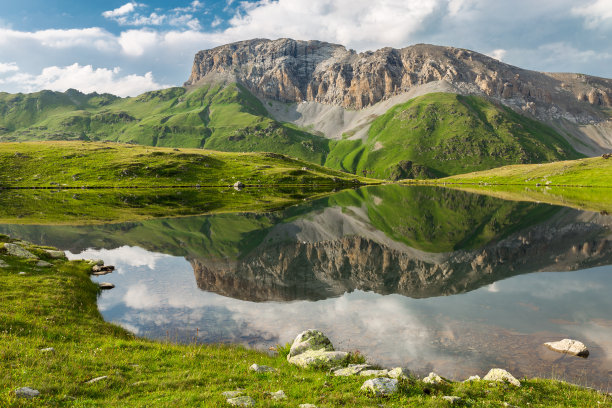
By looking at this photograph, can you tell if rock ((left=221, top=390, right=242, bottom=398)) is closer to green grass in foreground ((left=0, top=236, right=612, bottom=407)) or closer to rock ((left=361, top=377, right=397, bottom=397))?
green grass in foreground ((left=0, top=236, right=612, bottom=407))

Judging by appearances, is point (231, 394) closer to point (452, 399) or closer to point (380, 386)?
point (380, 386)

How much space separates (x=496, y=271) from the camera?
152 feet

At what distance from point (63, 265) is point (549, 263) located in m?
67.1

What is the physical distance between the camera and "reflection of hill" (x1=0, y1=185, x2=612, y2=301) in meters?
42.3

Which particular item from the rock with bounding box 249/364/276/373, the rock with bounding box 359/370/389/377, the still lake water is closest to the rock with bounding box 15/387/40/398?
the rock with bounding box 249/364/276/373

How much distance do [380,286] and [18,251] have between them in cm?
4354

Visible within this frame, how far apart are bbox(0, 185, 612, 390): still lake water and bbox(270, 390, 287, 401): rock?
35.6 ft

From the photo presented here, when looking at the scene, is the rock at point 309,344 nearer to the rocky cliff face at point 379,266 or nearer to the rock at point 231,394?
the rock at point 231,394

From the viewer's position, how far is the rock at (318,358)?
62.6ft

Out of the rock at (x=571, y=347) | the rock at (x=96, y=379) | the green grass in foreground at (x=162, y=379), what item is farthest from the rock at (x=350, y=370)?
the rock at (x=571, y=347)

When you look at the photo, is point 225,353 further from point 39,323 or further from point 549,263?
point 549,263

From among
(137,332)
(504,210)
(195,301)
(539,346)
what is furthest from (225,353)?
(504,210)

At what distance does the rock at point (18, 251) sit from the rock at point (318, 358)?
37657 mm

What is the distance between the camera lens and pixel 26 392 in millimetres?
12414
